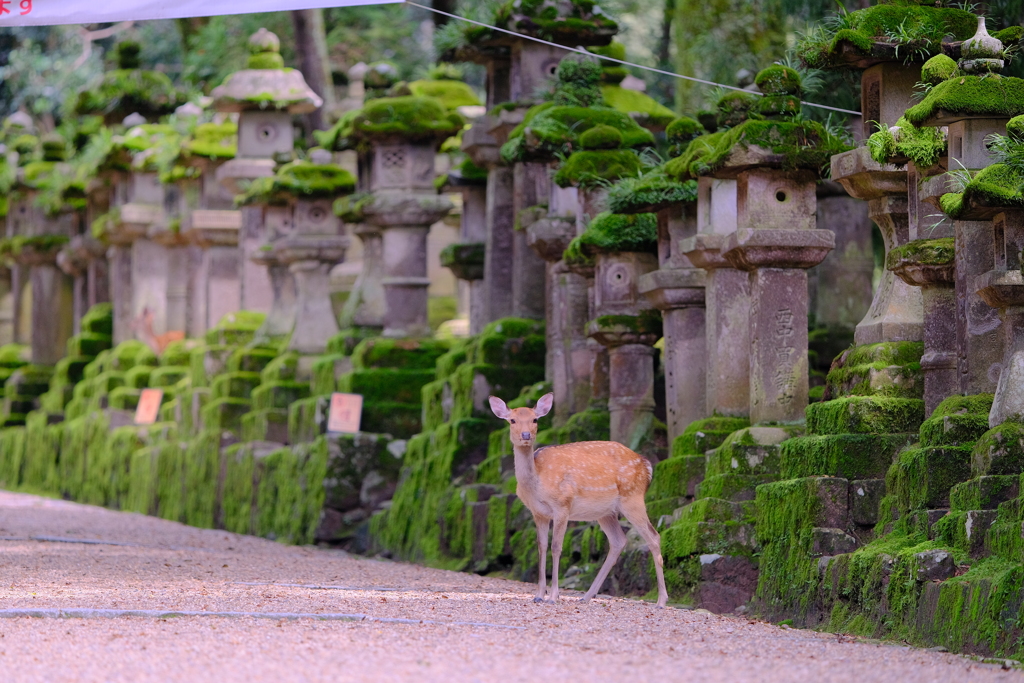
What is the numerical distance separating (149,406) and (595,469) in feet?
64.7

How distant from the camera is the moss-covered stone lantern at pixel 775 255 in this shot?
50.5 feet

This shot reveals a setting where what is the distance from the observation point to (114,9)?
47.1 ft

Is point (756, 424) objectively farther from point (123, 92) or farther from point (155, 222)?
point (123, 92)

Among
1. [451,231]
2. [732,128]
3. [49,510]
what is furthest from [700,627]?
[451,231]

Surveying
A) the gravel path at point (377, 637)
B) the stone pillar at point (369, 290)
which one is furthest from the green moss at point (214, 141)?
the gravel path at point (377, 637)

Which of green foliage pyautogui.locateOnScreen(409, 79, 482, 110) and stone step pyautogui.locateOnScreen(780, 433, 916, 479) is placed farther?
green foliage pyautogui.locateOnScreen(409, 79, 482, 110)

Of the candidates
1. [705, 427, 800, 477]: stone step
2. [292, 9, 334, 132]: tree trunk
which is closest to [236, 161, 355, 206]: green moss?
[292, 9, 334, 132]: tree trunk

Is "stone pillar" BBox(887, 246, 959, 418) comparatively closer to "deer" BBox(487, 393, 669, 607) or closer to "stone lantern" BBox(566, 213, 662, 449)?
"deer" BBox(487, 393, 669, 607)

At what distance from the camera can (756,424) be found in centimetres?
1535

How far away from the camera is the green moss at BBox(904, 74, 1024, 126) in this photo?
42.2ft

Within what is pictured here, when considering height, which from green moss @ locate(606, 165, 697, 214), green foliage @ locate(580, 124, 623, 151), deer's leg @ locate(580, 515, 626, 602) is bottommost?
deer's leg @ locate(580, 515, 626, 602)

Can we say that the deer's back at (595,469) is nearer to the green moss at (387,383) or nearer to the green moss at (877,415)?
the green moss at (877,415)

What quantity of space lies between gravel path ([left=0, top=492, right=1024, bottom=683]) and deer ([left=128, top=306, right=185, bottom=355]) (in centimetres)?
2013

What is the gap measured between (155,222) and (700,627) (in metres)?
26.1
